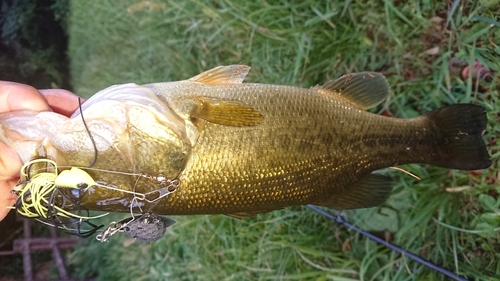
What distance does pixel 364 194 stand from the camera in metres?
1.78

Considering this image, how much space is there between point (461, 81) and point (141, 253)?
111 inches

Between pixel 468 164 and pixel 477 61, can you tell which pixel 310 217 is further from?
pixel 477 61

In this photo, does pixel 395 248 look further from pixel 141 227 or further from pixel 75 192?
pixel 75 192

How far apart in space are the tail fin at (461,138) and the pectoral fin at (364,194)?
11.1 inches

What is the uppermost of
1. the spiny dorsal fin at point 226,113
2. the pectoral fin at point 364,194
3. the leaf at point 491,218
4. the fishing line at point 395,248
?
the spiny dorsal fin at point 226,113

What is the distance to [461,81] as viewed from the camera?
7.66 feet

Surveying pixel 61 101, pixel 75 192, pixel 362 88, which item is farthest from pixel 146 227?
pixel 362 88

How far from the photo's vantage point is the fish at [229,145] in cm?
143

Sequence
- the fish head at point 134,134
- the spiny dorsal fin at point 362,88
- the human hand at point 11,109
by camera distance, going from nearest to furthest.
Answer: the human hand at point 11,109 → the fish head at point 134,134 → the spiny dorsal fin at point 362,88

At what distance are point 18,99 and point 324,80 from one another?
6.21 feet

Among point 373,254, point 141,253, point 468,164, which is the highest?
point 468,164

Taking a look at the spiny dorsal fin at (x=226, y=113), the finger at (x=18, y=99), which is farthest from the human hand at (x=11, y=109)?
the spiny dorsal fin at (x=226, y=113)

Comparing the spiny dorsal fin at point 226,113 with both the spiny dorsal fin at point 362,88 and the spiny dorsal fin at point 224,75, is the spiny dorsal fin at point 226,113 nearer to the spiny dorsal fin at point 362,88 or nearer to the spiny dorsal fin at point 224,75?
the spiny dorsal fin at point 224,75

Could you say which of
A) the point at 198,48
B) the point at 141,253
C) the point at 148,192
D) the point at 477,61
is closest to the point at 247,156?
the point at 148,192
